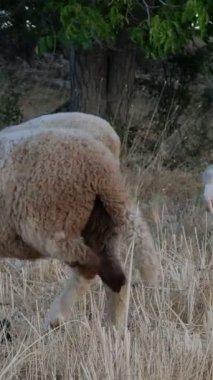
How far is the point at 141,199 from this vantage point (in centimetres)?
929

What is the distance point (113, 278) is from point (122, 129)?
6179mm

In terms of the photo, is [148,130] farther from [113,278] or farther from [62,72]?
[113,278]

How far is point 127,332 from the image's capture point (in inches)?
168

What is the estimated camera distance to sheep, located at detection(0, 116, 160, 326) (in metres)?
4.86

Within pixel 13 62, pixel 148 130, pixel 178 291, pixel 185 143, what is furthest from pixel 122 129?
pixel 178 291

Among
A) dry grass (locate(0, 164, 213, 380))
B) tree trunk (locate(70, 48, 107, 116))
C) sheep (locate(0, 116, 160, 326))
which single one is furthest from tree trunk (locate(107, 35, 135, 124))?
sheep (locate(0, 116, 160, 326))

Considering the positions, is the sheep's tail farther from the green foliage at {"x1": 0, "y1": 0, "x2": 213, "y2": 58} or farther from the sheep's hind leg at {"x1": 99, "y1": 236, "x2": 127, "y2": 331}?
the green foliage at {"x1": 0, "y1": 0, "x2": 213, "y2": 58}

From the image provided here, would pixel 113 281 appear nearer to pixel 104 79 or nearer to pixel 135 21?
pixel 135 21

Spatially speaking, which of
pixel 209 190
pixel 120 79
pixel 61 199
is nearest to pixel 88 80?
pixel 120 79

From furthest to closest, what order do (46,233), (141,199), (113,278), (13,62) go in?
(13,62) < (141,199) < (113,278) < (46,233)

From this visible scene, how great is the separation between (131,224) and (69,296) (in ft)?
1.65

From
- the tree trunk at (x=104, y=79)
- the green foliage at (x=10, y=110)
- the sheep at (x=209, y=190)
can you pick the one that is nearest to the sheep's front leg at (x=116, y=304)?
the sheep at (x=209, y=190)

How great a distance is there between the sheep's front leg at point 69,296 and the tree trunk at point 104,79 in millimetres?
6057

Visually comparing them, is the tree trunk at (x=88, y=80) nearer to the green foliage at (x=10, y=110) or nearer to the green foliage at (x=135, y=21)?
the green foliage at (x=135, y=21)
